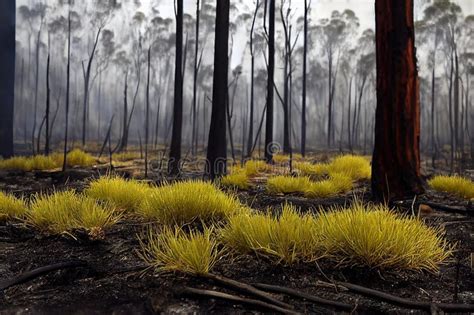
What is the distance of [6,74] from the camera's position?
14.1 meters

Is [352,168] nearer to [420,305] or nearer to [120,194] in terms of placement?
[120,194]

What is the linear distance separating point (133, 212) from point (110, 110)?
70695 mm

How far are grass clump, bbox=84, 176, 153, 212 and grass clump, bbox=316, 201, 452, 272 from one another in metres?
2.60

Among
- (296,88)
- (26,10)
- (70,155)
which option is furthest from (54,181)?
(296,88)

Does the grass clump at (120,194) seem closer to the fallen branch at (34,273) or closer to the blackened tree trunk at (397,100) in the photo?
the fallen branch at (34,273)

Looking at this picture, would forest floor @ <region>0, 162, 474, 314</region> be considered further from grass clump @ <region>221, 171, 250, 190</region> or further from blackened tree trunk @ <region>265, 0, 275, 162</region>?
blackened tree trunk @ <region>265, 0, 275, 162</region>

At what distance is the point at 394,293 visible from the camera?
243 cm

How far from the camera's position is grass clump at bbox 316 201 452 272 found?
2.67 meters

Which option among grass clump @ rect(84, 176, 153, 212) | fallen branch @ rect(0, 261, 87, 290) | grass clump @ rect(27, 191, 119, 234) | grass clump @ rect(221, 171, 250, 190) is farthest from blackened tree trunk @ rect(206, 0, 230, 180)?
fallen branch @ rect(0, 261, 87, 290)

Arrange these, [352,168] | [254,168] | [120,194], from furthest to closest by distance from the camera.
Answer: [254,168], [352,168], [120,194]

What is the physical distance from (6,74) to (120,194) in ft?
40.0

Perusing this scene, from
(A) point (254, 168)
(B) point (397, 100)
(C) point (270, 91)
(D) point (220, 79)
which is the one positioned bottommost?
(A) point (254, 168)

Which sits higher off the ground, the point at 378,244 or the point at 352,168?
the point at 352,168

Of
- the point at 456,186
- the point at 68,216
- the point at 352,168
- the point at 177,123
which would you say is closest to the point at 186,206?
the point at 68,216
